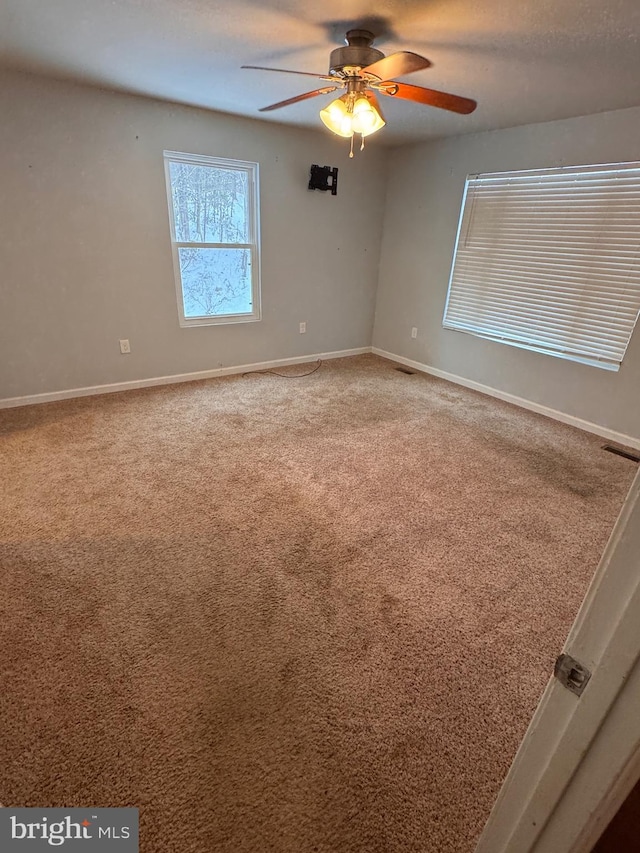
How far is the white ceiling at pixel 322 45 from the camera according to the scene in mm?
1686

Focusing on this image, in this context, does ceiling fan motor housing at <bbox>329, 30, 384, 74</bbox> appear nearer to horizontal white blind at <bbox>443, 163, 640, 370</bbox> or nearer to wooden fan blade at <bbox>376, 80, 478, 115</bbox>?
wooden fan blade at <bbox>376, 80, 478, 115</bbox>

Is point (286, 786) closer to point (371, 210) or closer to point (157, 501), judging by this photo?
point (157, 501)

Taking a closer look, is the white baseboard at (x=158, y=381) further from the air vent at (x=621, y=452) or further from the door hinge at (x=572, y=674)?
A: the door hinge at (x=572, y=674)

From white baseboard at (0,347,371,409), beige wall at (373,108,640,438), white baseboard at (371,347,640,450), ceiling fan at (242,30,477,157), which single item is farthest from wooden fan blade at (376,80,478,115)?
white baseboard at (0,347,371,409)

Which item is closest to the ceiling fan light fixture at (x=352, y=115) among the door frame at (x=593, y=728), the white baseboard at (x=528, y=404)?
the door frame at (x=593, y=728)

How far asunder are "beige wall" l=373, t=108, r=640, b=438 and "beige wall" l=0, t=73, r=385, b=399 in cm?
53

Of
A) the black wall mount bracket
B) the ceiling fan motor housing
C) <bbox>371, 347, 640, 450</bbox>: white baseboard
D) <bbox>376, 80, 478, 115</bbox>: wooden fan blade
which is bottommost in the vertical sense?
<bbox>371, 347, 640, 450</bbox>: white baseboard

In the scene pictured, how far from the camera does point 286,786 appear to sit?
3.67 ft

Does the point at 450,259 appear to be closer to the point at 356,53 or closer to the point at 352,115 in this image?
the point at 352,115

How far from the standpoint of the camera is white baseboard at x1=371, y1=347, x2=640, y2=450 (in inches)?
124

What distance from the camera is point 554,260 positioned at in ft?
10.7

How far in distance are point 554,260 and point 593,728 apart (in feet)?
11.9

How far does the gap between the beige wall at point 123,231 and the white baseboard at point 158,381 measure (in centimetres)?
5

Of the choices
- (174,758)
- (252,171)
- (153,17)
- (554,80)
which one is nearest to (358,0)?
(153,17)
